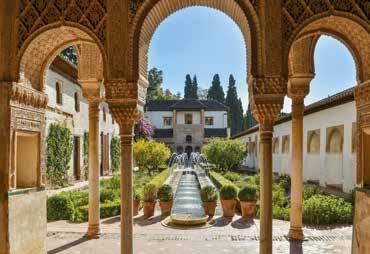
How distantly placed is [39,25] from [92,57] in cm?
279

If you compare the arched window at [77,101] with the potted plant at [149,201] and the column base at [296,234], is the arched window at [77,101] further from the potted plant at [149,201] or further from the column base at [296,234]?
the column base at [296,234]

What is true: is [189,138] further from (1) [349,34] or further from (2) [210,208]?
(1) [349,34]

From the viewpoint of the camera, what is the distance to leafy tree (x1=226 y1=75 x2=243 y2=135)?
6050cm

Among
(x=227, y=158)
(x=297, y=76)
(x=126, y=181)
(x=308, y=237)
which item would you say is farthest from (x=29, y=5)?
(x=227, y=158)

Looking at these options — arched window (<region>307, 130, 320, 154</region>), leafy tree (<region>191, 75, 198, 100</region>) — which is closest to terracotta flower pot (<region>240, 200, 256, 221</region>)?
arched window (<region>307, 130, 320, 154</region>)

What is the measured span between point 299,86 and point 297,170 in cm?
184

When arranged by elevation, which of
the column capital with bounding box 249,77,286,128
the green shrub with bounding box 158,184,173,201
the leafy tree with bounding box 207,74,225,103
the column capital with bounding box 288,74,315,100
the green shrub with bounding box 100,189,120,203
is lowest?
the green shrub with bounding box 100,189,120,203

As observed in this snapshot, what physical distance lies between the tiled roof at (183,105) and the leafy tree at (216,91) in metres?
11.1

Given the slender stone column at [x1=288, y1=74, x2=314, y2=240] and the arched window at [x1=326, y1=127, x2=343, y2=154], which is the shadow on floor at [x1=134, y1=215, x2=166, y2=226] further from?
the arched window at [x1=326, y1=127, x2=343, y2=154]

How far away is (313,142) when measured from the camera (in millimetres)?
20125

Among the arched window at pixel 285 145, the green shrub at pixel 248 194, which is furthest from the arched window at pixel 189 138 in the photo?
the green shrub at pixel 248 194

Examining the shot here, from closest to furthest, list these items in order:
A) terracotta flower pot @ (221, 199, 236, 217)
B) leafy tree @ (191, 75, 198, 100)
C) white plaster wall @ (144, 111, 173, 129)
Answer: terracotta flower pot @ (221, 199, 236, 217) < white plaster wall @ (144, 111, 173, 129) < leafy tree @ (191, 75, 198, 100)

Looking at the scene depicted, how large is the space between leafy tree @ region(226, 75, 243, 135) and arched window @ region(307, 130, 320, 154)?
3952 cm

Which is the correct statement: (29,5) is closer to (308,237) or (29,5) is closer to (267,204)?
(267,204)
